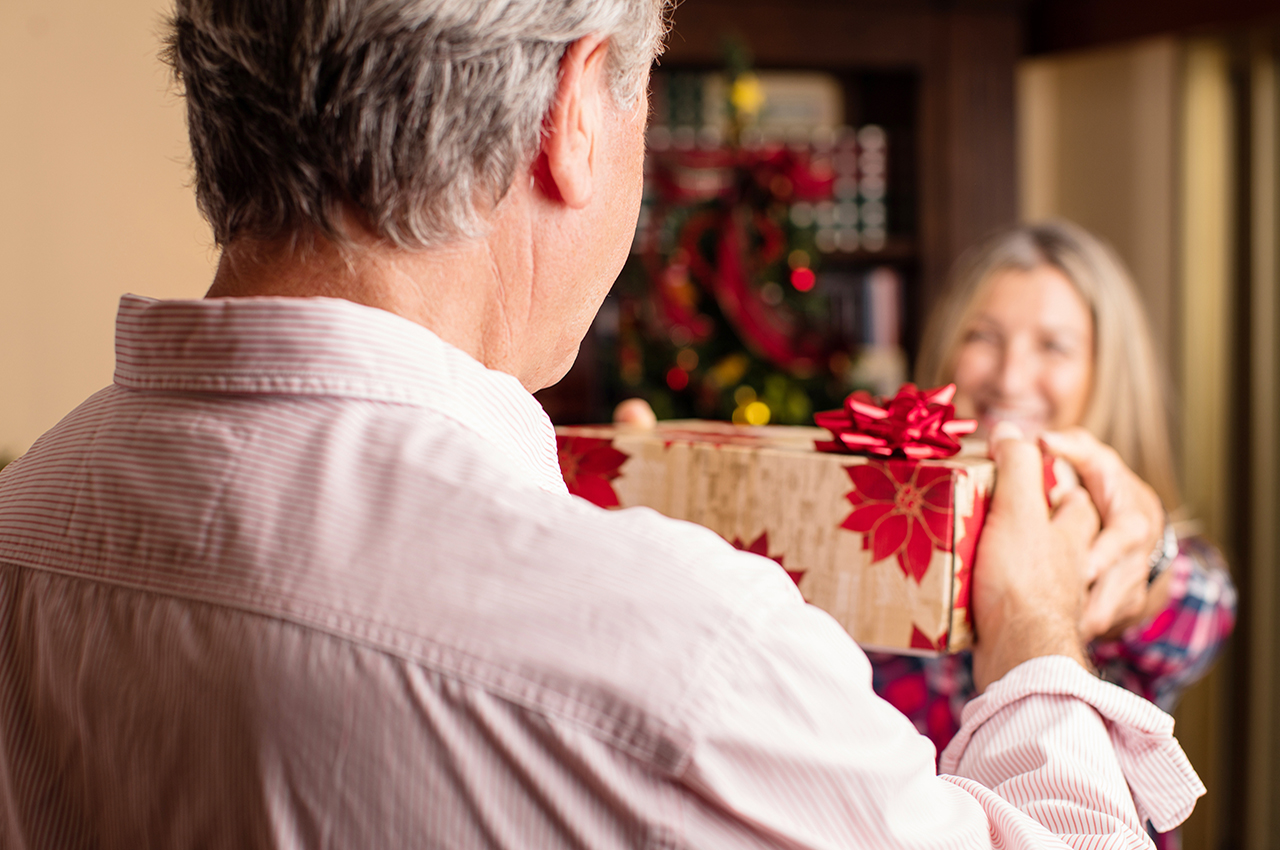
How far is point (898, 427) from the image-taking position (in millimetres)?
814

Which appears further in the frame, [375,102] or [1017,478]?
[1017,478]

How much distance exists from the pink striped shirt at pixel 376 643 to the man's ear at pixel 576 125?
0.11m

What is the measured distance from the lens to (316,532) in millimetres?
400

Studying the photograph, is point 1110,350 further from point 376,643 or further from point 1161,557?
point 376,643

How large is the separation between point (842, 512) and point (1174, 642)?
0.74 metres

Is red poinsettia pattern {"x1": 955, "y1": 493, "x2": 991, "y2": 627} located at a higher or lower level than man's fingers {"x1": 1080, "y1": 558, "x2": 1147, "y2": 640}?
higher

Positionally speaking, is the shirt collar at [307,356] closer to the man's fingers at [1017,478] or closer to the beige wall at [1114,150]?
the man's fingers at [1017,478]

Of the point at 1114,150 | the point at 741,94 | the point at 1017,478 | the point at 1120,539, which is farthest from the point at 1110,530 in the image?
the point at 1114,150

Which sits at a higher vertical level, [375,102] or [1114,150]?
[1114,150]

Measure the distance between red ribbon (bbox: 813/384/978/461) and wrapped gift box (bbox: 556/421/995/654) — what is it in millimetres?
11

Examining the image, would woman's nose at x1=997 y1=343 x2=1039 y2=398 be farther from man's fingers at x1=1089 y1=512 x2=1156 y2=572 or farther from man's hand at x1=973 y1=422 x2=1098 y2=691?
man's hand at x1=973 y1=422 x2=1098 y2=691

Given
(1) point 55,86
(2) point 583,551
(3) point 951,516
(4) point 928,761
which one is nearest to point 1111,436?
(3) point 951,516

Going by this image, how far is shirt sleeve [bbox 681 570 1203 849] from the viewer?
15.3 inches

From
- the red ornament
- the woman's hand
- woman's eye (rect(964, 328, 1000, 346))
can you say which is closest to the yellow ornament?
the red ornament
